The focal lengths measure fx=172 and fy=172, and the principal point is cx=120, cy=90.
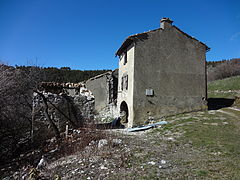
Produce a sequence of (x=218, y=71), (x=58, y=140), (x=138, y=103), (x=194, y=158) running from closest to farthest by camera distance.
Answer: (x=194, y=158) < (x=58, y=140) < (x=138, y=103) < (x=218, y=71)

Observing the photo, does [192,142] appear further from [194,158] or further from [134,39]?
[134,39]

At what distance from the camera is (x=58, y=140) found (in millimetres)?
8609

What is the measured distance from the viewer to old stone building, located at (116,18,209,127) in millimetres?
12016

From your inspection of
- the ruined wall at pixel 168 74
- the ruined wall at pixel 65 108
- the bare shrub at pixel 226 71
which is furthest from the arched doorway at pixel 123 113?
the bare shrub at pixel 226 71

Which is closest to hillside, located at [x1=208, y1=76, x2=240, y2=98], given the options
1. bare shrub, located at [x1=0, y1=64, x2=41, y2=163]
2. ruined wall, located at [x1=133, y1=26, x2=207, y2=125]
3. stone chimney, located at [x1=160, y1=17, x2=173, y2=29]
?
ruined wall, located at [x1=133, y1=26, x2=207, y2=125]

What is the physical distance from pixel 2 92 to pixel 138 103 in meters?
7.80

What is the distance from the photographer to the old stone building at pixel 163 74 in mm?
12016

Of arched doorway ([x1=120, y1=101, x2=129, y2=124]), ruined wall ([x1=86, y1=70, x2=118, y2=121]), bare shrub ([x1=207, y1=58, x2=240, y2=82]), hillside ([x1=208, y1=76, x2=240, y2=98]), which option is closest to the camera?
arched doorway ([x1=120, y1=101, x2=129, y2=124])

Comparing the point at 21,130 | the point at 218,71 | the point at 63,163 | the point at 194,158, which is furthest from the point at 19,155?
the point at 218,71

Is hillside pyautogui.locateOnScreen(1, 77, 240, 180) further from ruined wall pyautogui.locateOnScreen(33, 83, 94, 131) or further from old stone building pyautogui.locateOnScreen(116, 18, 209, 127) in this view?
old stone building pyautogui.locateOnScreen(116, 18, 209, 127)

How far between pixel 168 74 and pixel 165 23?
3814 millimetres

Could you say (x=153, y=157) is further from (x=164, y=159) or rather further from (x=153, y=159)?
(x=164, y=159)

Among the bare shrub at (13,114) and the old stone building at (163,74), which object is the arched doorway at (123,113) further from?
the bare shrub at (13,114)

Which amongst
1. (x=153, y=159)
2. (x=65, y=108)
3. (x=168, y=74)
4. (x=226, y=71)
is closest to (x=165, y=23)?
(x=168, y=74)
